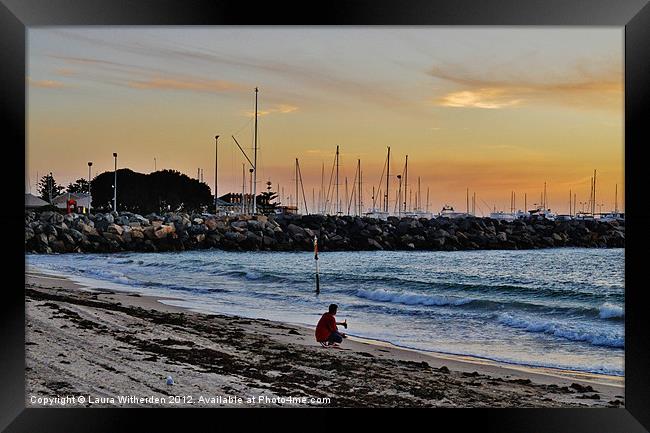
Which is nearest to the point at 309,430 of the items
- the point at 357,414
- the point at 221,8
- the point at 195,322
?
the point at 357,414

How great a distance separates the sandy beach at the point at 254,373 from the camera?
4.72 metres

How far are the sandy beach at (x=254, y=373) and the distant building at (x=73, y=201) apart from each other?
729cm

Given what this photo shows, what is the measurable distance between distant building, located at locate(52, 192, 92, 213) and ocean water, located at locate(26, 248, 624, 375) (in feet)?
3.38

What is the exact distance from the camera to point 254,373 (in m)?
5.23

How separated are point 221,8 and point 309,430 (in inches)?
91.7

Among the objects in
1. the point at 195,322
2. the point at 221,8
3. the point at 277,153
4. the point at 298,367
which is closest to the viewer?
the point at 221,8

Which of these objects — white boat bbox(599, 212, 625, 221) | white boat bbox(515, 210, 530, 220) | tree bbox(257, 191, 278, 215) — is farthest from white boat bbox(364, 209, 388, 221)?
white boat bbox(599, 212, 625, 221)

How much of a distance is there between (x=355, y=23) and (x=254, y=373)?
2706mm

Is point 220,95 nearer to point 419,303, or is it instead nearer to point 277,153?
point 277,153

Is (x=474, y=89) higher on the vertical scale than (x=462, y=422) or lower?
higher

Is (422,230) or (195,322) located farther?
(422,230)

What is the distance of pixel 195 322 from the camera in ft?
23.9

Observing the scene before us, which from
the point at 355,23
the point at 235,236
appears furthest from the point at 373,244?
the point at 355,23

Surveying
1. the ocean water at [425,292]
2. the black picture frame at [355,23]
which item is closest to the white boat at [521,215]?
the ocean water at [425,292]
